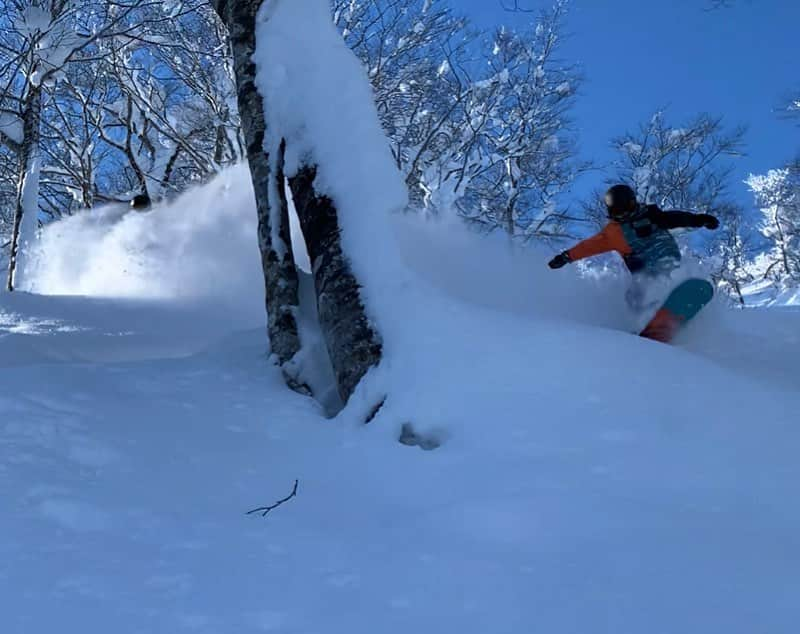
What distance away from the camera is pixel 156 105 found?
458 inches

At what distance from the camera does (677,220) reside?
4223 mm

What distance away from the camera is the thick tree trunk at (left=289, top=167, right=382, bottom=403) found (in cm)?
293

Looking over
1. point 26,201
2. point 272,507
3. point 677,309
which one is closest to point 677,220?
point 677,309

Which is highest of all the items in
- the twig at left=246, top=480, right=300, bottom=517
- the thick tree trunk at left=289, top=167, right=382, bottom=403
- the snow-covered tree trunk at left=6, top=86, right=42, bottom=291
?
the snow-covered tree trunk at left=6, top=86, right=42, bottom=291

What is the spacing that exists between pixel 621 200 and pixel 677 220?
Result: 409 mm

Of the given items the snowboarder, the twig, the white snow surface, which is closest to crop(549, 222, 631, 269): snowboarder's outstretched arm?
the snowboarder

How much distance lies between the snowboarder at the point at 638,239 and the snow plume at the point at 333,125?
1.53 m

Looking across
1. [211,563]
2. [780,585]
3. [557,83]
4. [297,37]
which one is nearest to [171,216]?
[297,37]

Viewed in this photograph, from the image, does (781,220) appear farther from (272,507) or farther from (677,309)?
(272,507)

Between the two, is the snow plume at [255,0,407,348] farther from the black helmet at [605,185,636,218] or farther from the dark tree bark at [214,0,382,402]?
the black helmet at [605,185,636,218]

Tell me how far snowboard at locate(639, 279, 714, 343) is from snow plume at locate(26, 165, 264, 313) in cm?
325

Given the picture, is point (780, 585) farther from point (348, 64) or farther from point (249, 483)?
point (348, 64)

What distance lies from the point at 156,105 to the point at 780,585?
497 inches

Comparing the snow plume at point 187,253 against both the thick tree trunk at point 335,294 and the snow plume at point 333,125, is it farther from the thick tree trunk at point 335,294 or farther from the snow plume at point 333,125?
the snow plume at point 333,125
